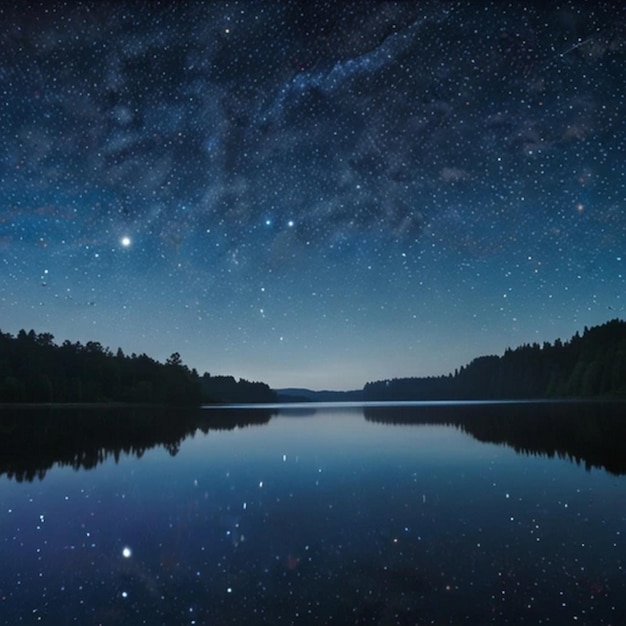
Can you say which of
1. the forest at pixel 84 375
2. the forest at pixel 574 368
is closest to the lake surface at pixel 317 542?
the forest at pixel 84 375

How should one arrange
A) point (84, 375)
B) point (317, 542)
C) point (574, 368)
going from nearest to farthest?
point (317, 542)
point (84, 375)
point (574, 368)

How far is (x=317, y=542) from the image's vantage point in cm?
1037

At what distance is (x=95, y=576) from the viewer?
8.42 m

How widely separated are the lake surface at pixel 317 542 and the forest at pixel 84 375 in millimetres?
100539

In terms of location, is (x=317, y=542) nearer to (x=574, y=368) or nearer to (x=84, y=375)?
(x=84, y=375)

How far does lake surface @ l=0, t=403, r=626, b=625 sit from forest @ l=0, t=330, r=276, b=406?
330 ft

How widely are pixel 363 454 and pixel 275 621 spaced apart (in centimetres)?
1901

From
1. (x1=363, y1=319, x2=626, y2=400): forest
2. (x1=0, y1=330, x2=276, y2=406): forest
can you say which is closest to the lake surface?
(x1=0, y1=330, x2=276, y2=406): forest

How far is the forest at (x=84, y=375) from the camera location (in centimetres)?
10894

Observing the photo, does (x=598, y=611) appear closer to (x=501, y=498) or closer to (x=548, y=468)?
(x=501, y=498)

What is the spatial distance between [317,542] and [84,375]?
436 ft

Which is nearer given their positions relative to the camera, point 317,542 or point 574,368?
point 317,542

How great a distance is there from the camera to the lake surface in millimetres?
7145

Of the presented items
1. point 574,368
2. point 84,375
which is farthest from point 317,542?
point 574,368
